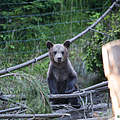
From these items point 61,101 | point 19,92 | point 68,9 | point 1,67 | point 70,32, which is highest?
point 68,9

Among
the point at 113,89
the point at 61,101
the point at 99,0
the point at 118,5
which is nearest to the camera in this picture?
the point at 113,89

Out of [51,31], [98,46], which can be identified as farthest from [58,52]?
[51,31]

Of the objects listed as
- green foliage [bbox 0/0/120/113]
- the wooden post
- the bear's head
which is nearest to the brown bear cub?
the bear's head

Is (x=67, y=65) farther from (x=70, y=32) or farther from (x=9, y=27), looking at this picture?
(x=9, y=27)

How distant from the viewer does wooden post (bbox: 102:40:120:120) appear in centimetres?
306

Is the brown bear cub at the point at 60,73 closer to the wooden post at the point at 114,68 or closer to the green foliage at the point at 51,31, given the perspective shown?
the green foliage at the point at 51,31

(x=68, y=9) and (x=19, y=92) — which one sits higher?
(x=68, y=9)

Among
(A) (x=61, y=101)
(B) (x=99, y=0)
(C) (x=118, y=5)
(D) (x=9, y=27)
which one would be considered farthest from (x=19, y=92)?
(B) (x=99, y=0)

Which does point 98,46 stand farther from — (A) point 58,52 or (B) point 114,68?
(B) point 114,68

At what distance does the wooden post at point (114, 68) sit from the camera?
3.06 meters

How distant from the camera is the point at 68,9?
8.33 metres

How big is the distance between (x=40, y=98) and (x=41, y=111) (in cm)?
16

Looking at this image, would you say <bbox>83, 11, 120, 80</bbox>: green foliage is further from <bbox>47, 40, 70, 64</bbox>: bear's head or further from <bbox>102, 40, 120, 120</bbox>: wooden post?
<bbox>102, 40, 120, 120</bbox>: wooden post

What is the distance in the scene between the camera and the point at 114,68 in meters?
3.11
